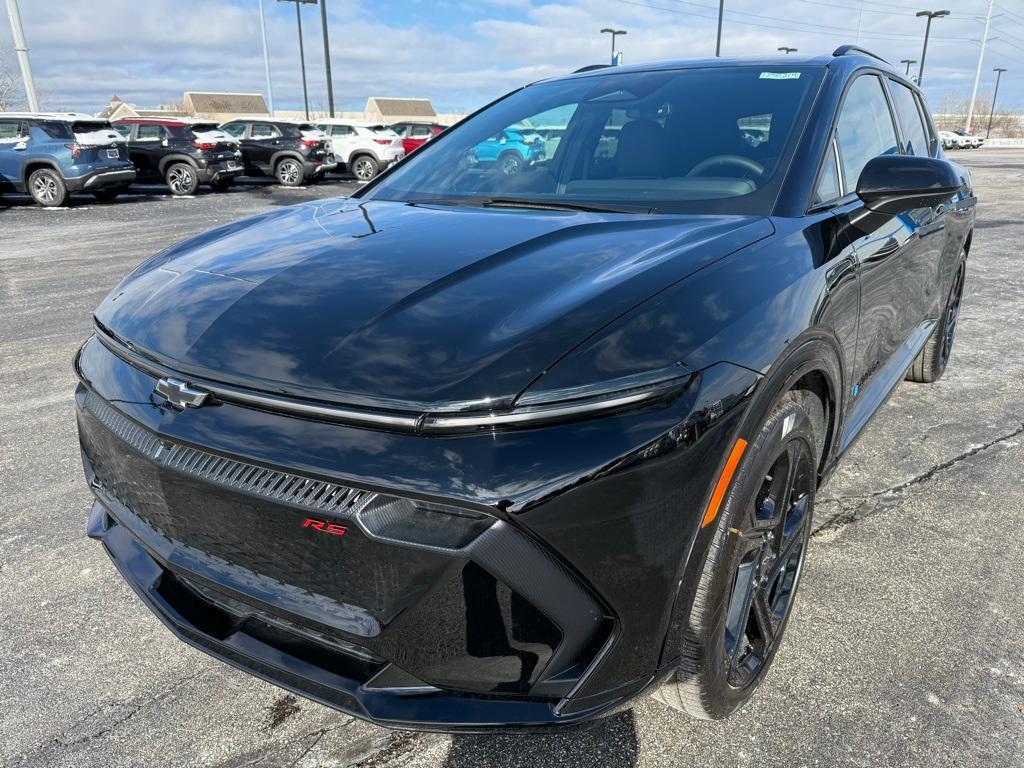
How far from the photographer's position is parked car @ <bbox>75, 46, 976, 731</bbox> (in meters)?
1.40

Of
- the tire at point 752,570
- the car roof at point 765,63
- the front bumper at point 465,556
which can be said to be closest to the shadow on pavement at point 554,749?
the tire at point 752,570

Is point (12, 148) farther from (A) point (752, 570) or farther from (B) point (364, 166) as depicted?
(A) point (752, 570)

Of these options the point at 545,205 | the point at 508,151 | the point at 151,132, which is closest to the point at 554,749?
the point at 545,205

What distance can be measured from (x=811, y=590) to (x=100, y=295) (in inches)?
262

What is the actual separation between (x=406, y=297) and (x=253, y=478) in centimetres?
53

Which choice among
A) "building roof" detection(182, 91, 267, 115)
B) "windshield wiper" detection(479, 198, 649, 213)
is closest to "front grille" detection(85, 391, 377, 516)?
"windshield wiper" detection(479, 198, 649, 213)

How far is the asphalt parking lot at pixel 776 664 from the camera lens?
1924 mm

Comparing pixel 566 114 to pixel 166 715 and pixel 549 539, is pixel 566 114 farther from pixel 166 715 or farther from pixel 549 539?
pixel 166 715

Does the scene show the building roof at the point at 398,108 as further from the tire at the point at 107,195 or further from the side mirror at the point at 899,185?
the side mirror at the point at 899,185

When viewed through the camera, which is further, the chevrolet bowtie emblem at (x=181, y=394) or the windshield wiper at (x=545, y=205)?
the windshield wiper at (x=545, y=205)

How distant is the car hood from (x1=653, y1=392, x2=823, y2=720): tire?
0.47m

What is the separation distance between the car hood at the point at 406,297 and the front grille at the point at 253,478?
0.17m

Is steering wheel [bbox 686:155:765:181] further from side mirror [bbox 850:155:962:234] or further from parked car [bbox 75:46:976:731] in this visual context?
side mirror [bbox 850:155:962:234]

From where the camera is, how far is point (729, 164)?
96.7 inches
